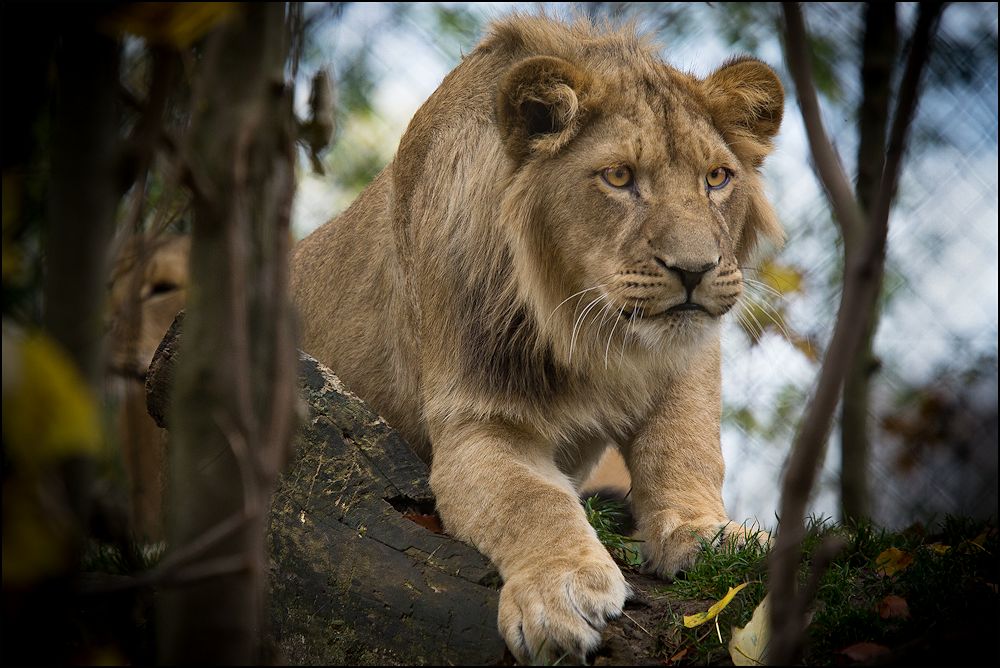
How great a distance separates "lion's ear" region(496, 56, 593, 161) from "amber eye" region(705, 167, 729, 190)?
16.6 inches

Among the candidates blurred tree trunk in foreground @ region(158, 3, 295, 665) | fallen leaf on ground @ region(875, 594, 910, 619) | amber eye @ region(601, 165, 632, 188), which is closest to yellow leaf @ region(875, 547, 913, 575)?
fallen leaf on ground @ region(875, 594, 910, 619)

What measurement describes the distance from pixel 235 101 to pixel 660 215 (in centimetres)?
168

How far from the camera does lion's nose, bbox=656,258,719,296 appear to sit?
9.46ft

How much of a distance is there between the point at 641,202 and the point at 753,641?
1.25 m

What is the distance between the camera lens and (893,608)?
2535 mm

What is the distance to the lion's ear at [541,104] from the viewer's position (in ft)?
10.1

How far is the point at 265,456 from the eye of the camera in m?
1.44

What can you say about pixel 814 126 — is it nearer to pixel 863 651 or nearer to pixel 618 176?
pixel 863 651

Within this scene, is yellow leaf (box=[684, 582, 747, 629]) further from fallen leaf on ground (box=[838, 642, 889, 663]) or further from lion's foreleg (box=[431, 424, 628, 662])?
fallen leaf on ground (box=[838, 642, 889, 663])

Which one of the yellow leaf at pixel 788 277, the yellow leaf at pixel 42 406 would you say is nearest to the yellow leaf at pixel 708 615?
the yellow leaf at pixel 42 406

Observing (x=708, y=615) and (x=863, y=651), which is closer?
(x=863, y=651)

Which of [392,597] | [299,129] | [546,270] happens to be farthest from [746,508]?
[299,129]

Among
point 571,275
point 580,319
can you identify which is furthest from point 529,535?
point 571,275

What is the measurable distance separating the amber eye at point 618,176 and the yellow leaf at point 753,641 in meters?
1.24
